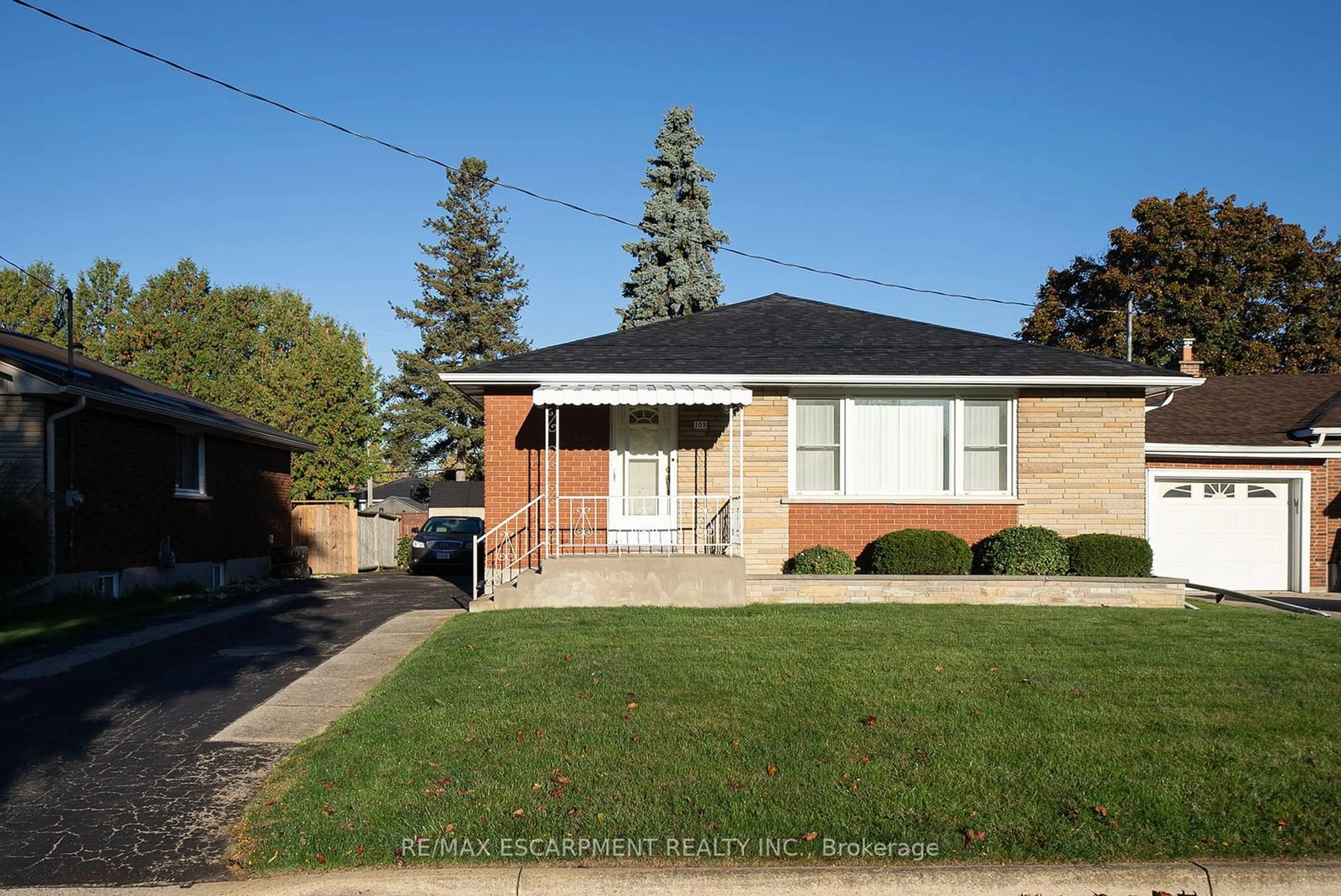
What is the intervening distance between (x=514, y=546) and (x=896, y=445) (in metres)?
5.71

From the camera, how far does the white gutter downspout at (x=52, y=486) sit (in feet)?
46.4

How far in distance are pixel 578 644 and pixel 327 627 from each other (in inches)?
173

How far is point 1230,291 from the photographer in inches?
1332

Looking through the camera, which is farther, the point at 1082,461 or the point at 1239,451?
the point at 1239,451

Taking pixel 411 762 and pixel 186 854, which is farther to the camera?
pixel 411 762

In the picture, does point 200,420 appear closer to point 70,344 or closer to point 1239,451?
point 70,344

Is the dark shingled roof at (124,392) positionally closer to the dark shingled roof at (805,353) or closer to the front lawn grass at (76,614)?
the front lawn grass at (76,614)

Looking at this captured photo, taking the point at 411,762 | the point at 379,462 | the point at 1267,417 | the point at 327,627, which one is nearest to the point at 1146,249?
the point at 1267,417

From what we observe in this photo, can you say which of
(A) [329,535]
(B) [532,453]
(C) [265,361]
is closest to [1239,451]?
(B) [532,453]

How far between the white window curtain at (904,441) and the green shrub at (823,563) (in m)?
1.44

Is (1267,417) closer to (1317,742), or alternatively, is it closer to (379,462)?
(1317,742)

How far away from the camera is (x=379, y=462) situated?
38.4 metres

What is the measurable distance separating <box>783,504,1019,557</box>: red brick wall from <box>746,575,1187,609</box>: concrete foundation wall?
1.46 meters

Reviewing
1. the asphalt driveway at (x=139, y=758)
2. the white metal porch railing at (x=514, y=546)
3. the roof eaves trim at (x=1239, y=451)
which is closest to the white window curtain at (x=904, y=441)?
the white metal porch railing at (x=514, y=546)
